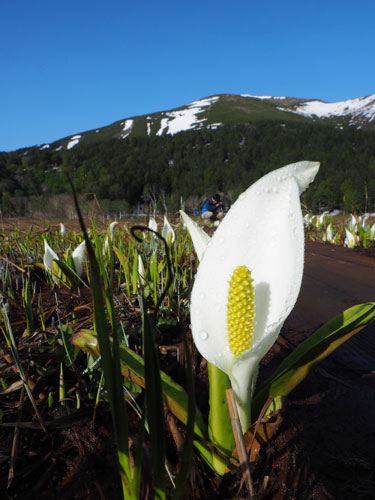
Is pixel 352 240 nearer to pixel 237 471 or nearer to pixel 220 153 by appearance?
pixel 237 471

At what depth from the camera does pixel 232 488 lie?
20.4 inches

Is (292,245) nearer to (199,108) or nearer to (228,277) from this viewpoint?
(228,277)

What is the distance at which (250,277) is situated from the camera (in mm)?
501

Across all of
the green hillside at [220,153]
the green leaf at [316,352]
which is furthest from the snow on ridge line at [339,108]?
the green leaf at [316,352]

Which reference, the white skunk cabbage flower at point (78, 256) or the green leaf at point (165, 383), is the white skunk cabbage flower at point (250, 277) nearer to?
the green leaf at point (165, 383)

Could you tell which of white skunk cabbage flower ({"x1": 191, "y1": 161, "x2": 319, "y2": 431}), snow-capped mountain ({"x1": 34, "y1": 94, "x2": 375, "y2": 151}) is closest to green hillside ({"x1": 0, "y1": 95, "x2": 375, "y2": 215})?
snow-capped mountain ({"x1": 34, "y1": 94, "x2": 375, "y2": 151})

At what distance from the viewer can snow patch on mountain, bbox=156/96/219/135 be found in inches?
3733

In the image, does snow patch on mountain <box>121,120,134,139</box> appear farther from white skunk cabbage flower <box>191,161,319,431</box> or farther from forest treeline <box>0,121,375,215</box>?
white skunk cabbage flower <box>191,161,319,431</box>

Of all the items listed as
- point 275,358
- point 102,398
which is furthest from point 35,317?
point 275,358

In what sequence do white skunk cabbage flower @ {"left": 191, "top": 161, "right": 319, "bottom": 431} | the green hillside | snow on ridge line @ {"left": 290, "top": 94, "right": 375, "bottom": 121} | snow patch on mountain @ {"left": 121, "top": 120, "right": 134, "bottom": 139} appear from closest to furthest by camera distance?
white skunk cabbage flower @ {"left": 191, "top": 161, "right": 319, "bottom": 431} < the green hillside < snow patch on mountain @ {"left": 121, "top": 120, "right": 134, "bottom": 139} < snow on ridge line @ {"left": 290, "top": 94, "right": 375, "bottom": 121}

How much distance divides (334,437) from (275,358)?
0.28 m

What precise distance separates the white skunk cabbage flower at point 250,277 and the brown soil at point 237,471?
0.37 ft

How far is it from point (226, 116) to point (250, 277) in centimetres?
10166

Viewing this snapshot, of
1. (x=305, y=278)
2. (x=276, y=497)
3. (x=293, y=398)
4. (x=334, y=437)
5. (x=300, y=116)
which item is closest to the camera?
(x=276, y=497)
